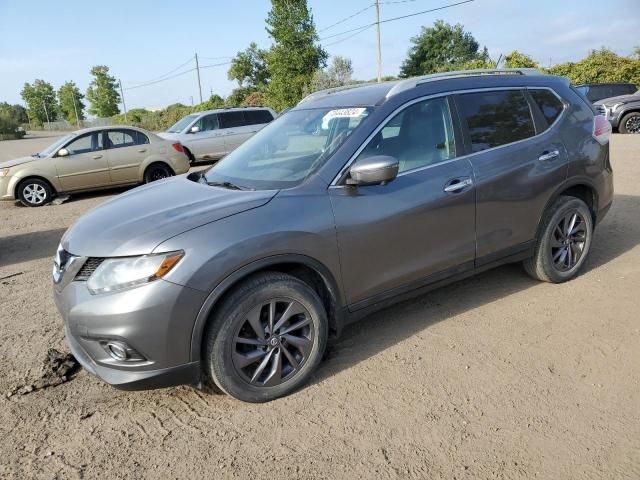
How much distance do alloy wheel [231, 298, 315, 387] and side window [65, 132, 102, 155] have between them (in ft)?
29.7

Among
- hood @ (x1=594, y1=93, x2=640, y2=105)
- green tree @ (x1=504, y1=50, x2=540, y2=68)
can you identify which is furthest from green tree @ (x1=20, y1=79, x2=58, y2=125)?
hood @ (x1=594, y1=93, x2=640, y2=105)

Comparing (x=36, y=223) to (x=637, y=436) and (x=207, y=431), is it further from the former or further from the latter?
(x=637, y=436)

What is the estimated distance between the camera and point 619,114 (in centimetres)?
1552

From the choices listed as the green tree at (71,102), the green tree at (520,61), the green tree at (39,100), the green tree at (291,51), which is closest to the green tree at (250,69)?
the green tree at (291,51)

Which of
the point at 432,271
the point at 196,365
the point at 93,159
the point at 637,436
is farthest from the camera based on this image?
the point at 93,159

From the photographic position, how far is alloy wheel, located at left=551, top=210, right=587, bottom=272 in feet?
13.9

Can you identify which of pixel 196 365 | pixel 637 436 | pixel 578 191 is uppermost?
pixel 578 191

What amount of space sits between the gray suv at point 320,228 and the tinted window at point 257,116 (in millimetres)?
11998

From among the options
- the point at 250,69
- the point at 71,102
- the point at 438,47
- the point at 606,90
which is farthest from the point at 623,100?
the point at 71,102

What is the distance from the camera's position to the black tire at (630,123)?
15562 millimetres

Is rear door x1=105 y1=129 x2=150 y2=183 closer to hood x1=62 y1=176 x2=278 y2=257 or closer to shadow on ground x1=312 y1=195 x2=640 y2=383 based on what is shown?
hood x1=62 y1=176 x2=278 y2=257

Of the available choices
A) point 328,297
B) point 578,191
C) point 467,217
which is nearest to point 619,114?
point 578,191

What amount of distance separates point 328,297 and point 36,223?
7175 millimetres

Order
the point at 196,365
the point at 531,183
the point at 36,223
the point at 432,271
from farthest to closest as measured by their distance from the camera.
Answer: the point at 36,223, the point at 531,183, the point at 432,271, the point at 196,365
